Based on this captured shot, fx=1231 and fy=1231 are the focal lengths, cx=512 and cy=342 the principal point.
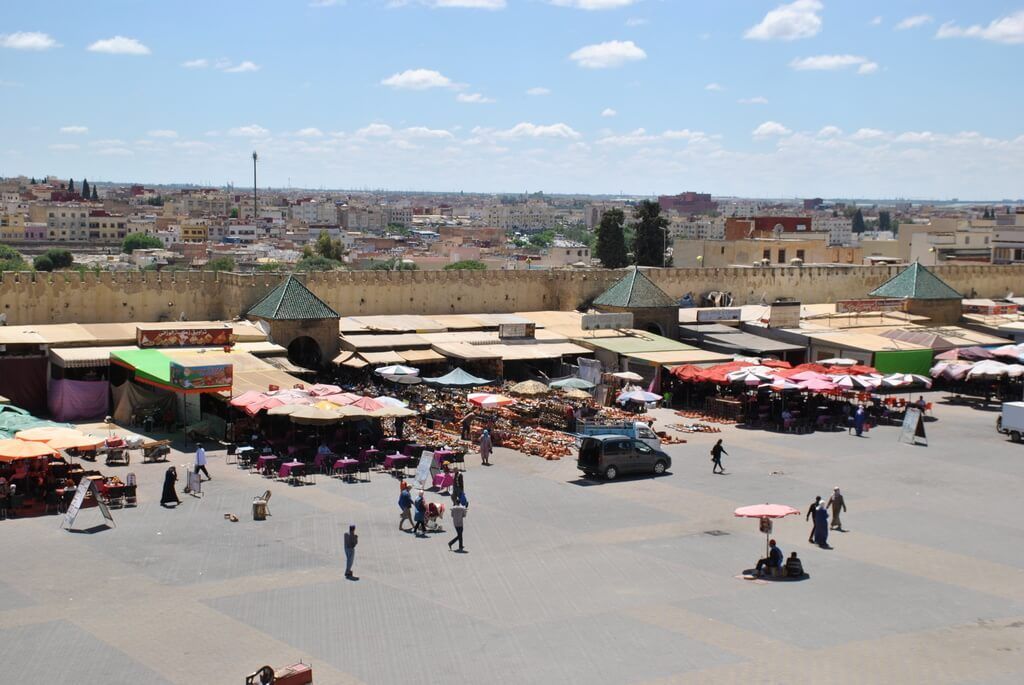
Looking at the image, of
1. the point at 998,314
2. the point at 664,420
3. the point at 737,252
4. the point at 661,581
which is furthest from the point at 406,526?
the point at 737,252

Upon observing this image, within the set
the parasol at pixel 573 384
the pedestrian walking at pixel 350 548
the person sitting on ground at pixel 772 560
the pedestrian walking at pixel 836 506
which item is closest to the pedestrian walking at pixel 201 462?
the pedestrian walking at pixel 350 548

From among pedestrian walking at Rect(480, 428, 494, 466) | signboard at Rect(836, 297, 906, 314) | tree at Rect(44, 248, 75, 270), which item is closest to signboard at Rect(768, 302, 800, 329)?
signboard at Rect(836, 297, 906, 314)

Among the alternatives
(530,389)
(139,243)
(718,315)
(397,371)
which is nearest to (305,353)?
(397,371)

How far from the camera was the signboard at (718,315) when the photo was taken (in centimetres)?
3844

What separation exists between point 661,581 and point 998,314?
1232 inches

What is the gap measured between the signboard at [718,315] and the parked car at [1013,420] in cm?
1183

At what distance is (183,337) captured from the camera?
2950 cm

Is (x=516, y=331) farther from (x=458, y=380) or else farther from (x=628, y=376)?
(x=458, y=380)

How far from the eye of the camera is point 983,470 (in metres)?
24.4

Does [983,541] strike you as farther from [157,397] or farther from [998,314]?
[998,314]

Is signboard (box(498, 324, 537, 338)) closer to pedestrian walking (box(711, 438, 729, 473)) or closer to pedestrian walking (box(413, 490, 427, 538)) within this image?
pedestrian walking (box(711, 438, 729, 473))

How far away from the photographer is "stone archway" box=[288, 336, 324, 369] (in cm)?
3200

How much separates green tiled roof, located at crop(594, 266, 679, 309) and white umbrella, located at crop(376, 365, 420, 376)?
9.85 metres

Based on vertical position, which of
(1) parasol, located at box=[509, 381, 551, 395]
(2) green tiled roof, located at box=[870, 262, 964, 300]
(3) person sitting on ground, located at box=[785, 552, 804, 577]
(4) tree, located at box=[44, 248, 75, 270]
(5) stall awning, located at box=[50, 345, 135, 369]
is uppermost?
(2) green tiled roof, located at box=[870, 262, 964, 300]
